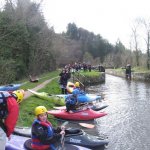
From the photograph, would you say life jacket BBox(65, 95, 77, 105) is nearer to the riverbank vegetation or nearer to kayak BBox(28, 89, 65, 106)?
the riverbank vegetation

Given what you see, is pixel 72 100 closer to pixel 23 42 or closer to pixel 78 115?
pixel 78 115

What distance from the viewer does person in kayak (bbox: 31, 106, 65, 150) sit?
7746 millimetres

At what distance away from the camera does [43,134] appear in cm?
780

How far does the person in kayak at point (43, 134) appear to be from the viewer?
25.4 feet

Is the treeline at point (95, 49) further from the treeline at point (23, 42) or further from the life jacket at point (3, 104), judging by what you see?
the life jacket at point (3, 104)

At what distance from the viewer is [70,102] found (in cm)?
1414

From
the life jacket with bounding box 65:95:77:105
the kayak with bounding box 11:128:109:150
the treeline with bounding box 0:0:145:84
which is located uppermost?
the treeline with bounding box 0:0:145:84

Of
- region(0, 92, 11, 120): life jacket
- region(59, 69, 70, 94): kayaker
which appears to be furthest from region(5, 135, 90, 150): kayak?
region(59, 69, 70, 94): kayaker

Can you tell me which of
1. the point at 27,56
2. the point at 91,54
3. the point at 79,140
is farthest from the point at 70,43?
the point at 79,140

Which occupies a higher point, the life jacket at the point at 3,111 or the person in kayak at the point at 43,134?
the life jacket at the point at 3,111

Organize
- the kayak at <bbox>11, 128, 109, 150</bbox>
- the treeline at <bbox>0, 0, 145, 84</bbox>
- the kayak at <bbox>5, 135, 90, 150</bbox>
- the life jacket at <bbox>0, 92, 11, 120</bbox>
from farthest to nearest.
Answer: the treeline at <bbox>0, 0, 145, 84</bbox> → the kayak at <bbox>11, 128, 109, 150</bbox> → the kayak at <bbox>5, 135, 90, 150</bbox> → the life jacket at <bbox>0, 92, 11, 120</bbox>

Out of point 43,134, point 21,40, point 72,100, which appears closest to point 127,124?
point 72,100

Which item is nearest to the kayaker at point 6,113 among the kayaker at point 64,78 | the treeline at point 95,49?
the kayaker at point 64,78

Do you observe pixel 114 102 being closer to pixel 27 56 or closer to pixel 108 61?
pixel 27 56
